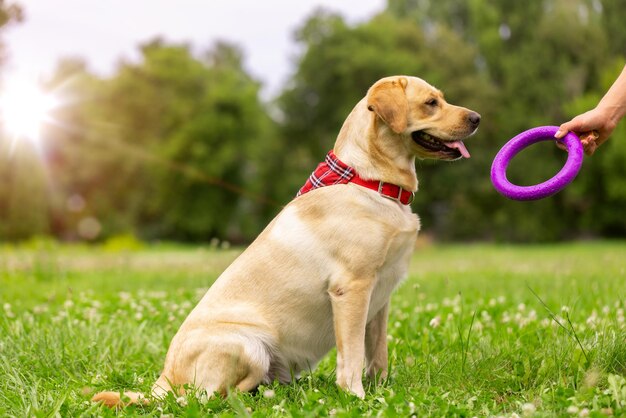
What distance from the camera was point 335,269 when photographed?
13.1ft

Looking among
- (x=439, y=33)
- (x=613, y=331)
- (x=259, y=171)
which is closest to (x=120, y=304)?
(x=613, y=331)

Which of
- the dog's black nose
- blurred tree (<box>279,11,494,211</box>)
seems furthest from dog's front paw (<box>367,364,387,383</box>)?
blurred tree (<box>279,11,494,211</box>)

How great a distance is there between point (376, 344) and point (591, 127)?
1.94m

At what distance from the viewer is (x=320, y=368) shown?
486cm

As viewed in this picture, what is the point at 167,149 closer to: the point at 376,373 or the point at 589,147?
the point at 376,373

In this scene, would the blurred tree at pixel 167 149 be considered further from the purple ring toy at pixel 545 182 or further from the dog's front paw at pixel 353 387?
the dog's front paw at pixel 353 387

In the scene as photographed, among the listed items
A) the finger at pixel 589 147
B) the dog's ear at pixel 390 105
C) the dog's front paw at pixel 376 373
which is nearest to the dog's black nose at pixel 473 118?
the dog's ear at pixel 390 105

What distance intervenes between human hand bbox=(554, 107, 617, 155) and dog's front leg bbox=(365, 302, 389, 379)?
163 cm

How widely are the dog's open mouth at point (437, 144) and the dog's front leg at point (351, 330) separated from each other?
1.00m

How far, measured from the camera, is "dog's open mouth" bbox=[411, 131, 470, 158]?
423 centimetres

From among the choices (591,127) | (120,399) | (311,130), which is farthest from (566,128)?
(311,130)

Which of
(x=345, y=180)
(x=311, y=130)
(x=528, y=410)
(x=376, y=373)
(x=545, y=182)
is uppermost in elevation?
(x=545, y=182)

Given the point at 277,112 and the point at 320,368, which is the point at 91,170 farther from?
the point at 320,368

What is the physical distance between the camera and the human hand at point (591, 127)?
4.13 metres
